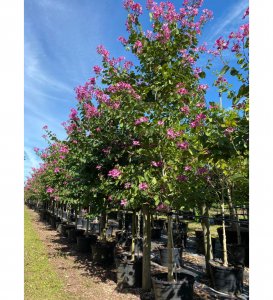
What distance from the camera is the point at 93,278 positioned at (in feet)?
21.7

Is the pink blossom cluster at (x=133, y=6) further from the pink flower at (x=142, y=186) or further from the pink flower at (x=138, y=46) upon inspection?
the pink flower at (x=142, y=186)

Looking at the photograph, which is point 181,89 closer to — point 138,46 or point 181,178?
point 138,46

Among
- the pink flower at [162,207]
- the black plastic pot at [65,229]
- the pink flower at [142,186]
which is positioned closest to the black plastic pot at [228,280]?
the pink flower at [162,207]

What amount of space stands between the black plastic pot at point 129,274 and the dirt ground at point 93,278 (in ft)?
0.45

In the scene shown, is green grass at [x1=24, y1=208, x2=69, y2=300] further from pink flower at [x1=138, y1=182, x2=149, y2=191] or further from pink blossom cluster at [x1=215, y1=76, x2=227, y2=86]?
pink blossom cluster at [x1=215, y1=76, x2=227, y2=86]

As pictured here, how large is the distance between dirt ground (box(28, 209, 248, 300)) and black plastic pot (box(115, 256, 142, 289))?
0.45 feet

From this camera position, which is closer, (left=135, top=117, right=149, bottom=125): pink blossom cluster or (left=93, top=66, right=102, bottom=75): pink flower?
(left=135, top=117, right=149, bottom=125): pink blossom cluster

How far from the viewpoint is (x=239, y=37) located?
258 cm

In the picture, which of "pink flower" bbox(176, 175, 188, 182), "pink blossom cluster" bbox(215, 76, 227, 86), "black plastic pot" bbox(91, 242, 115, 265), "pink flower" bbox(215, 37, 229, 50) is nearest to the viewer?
"pink flower" bbox(215, 37, 229, 50)

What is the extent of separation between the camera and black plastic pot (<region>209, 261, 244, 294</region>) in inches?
216

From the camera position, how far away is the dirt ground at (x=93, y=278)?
17.9 feet

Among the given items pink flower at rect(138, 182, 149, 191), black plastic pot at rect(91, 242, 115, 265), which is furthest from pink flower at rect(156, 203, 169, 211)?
black plastic pot at rect(91, 242, 115, 265)
